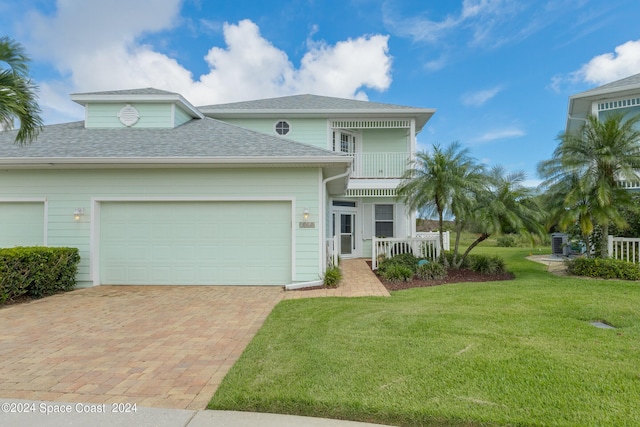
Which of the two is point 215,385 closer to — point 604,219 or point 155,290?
point 155,290

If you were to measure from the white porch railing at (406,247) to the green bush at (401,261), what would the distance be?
0.49 metres

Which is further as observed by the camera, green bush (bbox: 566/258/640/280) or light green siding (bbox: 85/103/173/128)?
light green siding (bbox: 85/103/173/128)

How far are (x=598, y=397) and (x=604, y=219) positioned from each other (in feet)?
25.9

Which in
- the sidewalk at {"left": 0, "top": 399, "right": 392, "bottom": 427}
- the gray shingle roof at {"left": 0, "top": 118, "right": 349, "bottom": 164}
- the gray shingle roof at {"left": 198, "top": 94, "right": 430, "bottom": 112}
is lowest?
the sidewalk at {"left": 0, "top": 399, "right": 392, "bottom": 427}

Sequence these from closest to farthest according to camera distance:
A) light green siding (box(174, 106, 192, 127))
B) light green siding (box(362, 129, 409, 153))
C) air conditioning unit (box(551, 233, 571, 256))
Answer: light green siding (box(174, 106, 192, 127)) < air conditioning unit (box(551, 233, 571, 256)) < light green siding (box(362, 129, 409, 153))

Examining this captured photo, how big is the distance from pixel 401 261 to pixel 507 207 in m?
3.42

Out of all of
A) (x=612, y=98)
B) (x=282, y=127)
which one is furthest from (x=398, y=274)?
(x=612, y=98)

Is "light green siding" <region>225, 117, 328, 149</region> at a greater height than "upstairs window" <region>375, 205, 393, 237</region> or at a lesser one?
greater

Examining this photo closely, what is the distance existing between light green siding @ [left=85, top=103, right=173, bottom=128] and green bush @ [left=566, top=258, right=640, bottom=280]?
1298cm

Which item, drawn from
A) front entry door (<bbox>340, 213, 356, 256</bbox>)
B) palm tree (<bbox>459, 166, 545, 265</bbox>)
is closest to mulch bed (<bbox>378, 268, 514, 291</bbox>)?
palm tree (<bbox>459, 166, 545, 265</bbox>)

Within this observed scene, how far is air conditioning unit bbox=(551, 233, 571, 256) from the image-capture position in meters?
14.0

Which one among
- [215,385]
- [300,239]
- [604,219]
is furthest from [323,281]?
[604,219]

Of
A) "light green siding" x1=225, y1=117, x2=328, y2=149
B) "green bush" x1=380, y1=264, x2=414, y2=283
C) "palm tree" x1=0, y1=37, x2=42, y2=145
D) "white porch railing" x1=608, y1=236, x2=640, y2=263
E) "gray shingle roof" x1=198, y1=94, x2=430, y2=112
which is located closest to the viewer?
"palm tree" x1=0, y1=37, x2=42, y2=145

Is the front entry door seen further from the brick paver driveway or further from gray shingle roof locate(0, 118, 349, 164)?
the brick paver driveway
